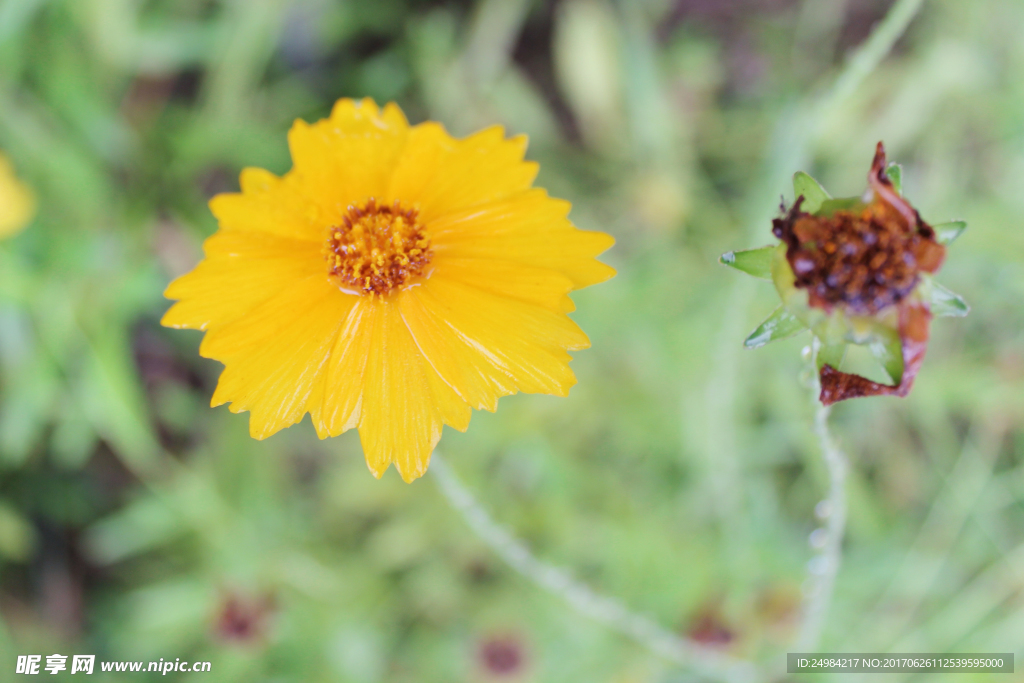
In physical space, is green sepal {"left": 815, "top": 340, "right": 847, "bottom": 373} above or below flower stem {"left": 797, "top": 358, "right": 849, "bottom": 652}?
above

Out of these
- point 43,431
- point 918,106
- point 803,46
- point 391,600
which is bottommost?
point 391,600

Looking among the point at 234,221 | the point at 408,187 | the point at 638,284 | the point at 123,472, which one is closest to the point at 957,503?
the point at 638,284

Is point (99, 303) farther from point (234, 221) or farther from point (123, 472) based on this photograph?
point (234, 221)

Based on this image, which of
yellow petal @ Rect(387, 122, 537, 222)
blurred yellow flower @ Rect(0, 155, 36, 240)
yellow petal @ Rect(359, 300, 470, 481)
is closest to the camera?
yellow petal @ Rect(359, 300, 470, 481)

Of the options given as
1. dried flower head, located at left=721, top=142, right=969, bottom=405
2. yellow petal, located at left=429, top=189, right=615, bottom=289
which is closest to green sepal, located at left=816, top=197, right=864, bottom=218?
dried flower head, located at left=721, top=142, right=969, bottom=405

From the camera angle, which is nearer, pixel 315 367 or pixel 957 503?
pixel 315 367

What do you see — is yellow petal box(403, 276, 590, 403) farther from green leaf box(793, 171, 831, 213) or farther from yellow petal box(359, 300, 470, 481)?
green leaf box(793, 171, 831, 213)

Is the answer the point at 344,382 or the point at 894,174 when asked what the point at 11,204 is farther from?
the point at 894,174
